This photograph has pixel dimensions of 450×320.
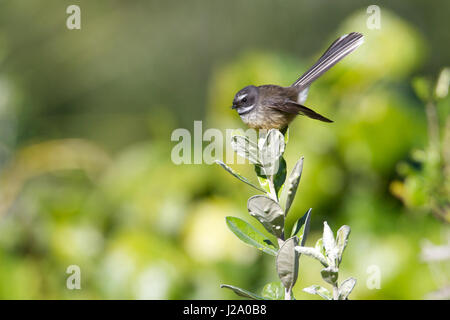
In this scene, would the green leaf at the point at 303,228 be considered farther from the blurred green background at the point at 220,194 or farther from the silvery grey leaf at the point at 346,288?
the blurred green background at the point at 220,194

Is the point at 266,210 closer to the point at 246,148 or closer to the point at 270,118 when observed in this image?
the point at 246,148

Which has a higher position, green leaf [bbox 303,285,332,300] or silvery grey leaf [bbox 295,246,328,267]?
silvery grey leaf [bbox 295,246,328,267]

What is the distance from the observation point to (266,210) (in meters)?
0.32

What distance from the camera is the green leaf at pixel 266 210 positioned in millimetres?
313

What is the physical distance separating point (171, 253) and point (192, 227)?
0.26 ft

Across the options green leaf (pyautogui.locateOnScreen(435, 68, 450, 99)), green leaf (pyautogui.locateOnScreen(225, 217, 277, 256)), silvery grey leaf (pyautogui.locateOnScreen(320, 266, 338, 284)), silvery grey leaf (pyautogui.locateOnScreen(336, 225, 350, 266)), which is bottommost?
silvery grey leaf (pyautogui.locateOnScreen(320, 266, 338, 284))

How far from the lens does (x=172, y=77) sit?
2.04 meters

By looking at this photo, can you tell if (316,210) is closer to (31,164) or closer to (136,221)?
(136,221)

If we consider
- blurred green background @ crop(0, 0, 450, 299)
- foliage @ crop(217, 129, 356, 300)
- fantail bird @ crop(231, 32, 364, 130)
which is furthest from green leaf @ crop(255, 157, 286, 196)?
blurred green background @ crop(0, 0, 450, 299)

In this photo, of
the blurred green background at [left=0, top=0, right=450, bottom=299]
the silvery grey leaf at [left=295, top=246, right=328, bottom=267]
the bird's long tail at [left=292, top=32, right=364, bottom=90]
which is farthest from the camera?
the blurred green background at [left=0, top=0, right=450, bottom=299]

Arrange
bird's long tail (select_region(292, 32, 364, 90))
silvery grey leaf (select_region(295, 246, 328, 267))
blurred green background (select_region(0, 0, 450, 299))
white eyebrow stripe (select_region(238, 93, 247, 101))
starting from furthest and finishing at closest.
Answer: blurred green background (select_region(0, 0, 450, 299)), white eyebrow stripe (select_region(238, 93, 247, 101)), bird's long tail (select_region(292, 32, 364, 90)), silvery grey leaf (select_region(295, 246, 328, 267))

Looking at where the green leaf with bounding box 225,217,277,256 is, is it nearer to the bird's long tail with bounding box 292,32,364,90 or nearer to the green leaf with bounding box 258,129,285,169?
the green leaf with bounding box 258,129,285,169

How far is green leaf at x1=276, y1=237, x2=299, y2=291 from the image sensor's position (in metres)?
0.30

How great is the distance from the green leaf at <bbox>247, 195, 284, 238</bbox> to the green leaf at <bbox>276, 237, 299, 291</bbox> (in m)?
0.02
